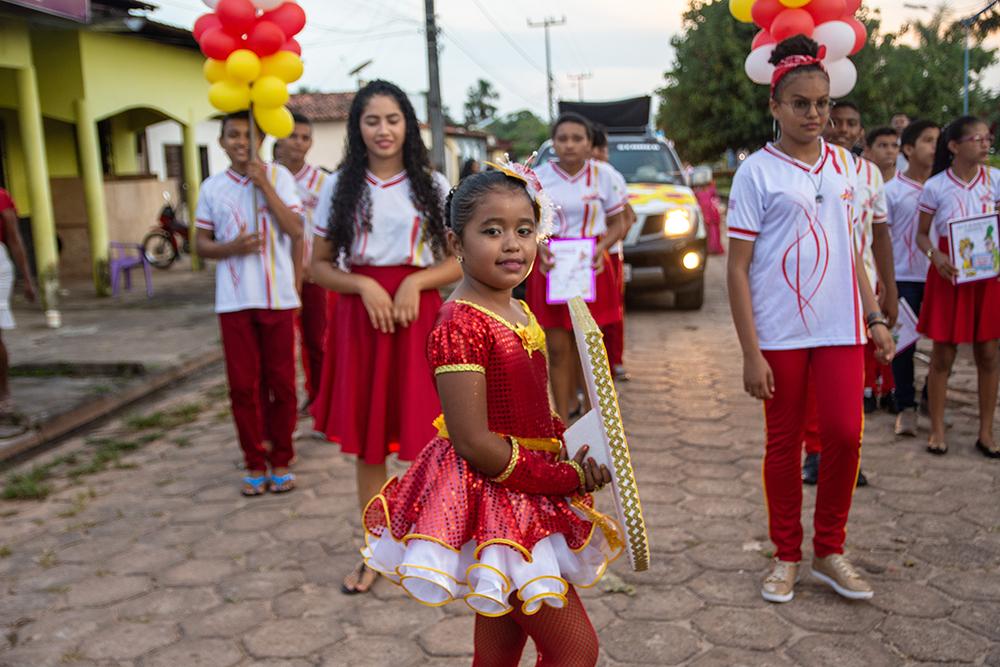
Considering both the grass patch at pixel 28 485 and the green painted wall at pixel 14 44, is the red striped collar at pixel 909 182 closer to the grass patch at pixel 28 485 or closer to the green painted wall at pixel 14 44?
the grass patch at pixel 28 485

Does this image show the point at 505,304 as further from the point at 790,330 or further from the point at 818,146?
the point at 818,146

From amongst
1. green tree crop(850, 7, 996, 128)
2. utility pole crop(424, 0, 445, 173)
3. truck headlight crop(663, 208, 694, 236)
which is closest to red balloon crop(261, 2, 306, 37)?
truck headlight crop(663, 208, 694, 236)

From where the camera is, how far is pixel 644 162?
11.1m

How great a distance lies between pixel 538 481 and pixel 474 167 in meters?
8.68

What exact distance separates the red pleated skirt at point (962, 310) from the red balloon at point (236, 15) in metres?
3.95

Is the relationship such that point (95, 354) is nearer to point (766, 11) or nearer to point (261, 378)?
point (261, 378)

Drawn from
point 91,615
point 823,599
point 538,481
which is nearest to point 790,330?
point 823,599

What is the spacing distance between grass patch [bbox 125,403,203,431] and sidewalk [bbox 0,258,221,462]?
445mm

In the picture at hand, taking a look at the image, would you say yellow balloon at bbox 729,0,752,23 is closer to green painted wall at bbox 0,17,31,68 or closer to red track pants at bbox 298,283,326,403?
red track pants at bbox 298,283,326,403

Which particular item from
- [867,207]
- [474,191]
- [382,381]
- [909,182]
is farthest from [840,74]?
[474,191]

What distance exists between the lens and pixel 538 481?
86.4 inches

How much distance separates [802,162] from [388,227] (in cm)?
161

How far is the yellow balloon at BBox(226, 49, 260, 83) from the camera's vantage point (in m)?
4.72

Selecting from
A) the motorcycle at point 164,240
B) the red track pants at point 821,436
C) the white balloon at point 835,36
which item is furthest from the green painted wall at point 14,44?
the red track pants at point 821,436
